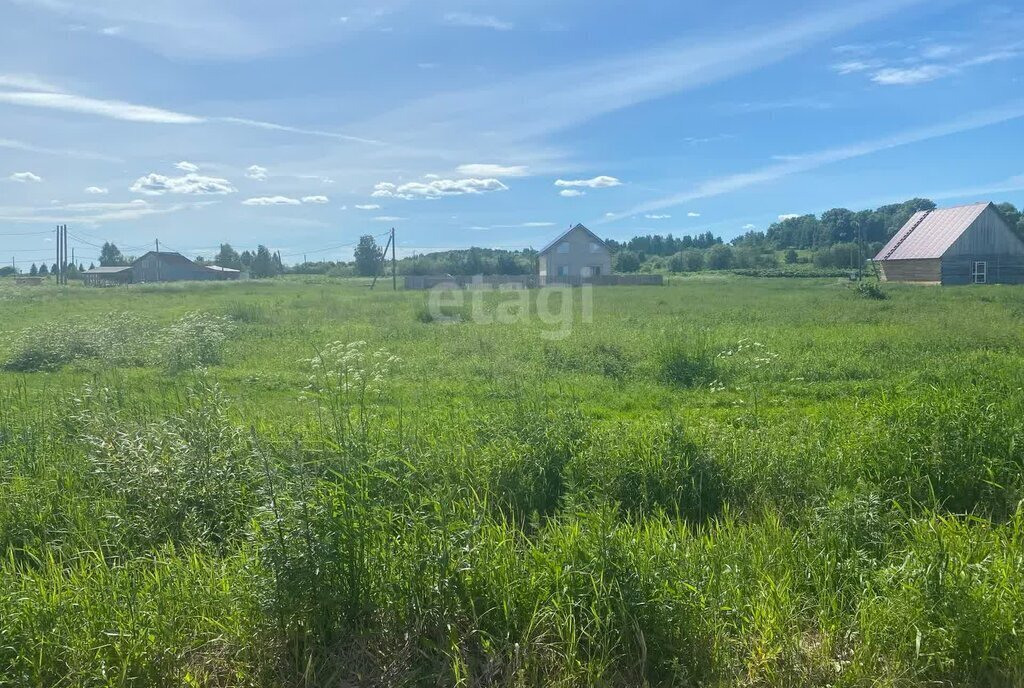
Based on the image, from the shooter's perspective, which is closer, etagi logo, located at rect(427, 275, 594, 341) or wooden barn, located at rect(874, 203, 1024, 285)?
etagi logo, located at rect(427, 275, 594, 341)

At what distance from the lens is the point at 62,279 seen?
54469 millimetres

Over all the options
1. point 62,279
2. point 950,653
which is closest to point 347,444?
point 950,653

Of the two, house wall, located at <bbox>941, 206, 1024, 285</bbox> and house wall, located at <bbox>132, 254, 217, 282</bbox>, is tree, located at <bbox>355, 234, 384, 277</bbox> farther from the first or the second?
house wall, located at <bbox>941, 206, 1024, 285</bbox>

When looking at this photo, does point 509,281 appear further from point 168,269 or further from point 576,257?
point 168,269

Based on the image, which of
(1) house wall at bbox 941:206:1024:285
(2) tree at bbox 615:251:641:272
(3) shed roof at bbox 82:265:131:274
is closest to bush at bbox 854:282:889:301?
(1) house wall at bbox 941:206:1024:285

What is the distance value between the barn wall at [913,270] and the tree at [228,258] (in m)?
66.7

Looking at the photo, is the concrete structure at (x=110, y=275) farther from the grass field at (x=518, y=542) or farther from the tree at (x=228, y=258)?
the grass field at (x=518, y=542)

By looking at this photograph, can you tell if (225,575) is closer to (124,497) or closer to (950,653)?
(124,497)

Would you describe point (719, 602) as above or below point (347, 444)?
below

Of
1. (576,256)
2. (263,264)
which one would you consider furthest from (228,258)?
(576,256)

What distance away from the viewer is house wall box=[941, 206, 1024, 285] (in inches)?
1539

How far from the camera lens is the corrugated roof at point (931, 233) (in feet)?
130

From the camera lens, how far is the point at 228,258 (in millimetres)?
82875

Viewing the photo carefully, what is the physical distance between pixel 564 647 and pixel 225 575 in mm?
1823
